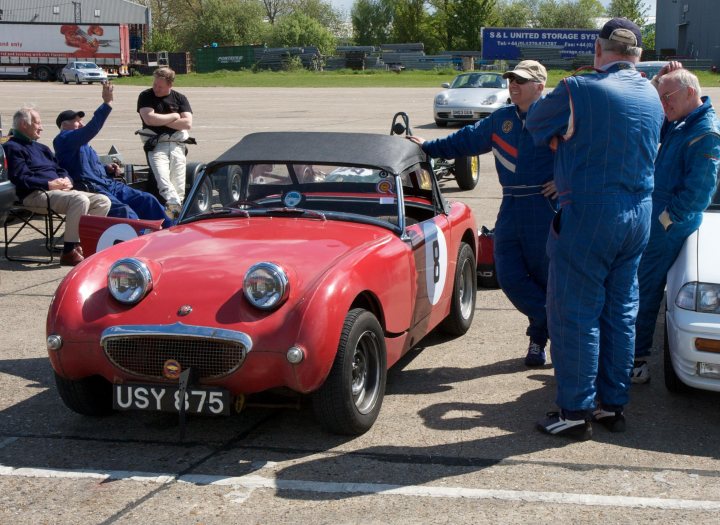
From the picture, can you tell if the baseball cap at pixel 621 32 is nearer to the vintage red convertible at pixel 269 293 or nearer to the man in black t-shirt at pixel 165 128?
the vintage red convertible at pixel 269 293

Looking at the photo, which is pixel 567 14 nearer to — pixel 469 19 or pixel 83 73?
pixel 469 19

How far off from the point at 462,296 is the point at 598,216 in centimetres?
237

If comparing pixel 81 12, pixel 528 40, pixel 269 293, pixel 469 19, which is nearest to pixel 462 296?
pixel 269 293

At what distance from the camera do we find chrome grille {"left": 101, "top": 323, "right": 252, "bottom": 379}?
4.44 metres

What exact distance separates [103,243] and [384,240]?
7.76ft

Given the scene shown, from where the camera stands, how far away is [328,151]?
5.86m

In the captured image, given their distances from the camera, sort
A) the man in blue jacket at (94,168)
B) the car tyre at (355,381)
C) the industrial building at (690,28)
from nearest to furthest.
→ the car tyre at (355,381)
the man in blue jacket at (94,168)
the industrial building at (690,28)

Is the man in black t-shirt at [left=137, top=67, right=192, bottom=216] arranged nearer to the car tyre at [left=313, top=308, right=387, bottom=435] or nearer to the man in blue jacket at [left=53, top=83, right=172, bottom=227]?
the man in blue jacket at [left=53, top=83, right=172, bottom=227]

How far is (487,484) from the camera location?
14.0 ft

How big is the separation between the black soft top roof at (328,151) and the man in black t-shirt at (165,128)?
14.5ft

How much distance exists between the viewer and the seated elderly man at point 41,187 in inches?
356

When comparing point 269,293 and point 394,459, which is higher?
point 269,293

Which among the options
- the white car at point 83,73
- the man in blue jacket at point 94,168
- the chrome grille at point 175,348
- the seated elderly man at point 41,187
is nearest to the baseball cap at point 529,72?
the chrome grille at point 175,348

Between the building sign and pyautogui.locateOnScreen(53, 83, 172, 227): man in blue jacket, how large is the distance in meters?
56.7
